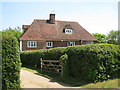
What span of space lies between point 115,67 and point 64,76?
12.5 ft

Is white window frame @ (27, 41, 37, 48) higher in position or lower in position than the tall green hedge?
higher

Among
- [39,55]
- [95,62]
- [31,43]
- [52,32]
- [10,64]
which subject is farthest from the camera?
[52,32]

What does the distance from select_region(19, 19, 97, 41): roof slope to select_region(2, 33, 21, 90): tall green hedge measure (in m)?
23.8

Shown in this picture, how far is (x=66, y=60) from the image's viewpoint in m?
11.7

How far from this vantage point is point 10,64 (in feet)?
25.1

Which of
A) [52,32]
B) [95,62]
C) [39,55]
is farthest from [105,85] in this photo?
[52,32]

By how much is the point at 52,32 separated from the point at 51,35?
3.72 feet

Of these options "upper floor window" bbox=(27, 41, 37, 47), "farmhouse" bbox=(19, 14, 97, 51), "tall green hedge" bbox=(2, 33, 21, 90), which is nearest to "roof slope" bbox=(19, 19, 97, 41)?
"farmhouse" bbox=(19, 14, 97, 51)

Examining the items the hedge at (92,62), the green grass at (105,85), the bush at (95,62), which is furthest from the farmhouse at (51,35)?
the green grass at (105,85)

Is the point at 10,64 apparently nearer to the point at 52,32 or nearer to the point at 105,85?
the point at 105,85

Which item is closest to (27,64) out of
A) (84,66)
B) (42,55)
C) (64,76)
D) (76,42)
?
(42,55)

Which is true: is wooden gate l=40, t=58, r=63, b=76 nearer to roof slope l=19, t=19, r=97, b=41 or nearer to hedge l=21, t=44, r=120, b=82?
hedge l=21, t=44, r=120, b=82

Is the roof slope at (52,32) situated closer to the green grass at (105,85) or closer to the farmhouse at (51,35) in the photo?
the farmhouse at (51,35)

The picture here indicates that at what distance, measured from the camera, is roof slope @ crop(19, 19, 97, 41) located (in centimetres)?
3258
